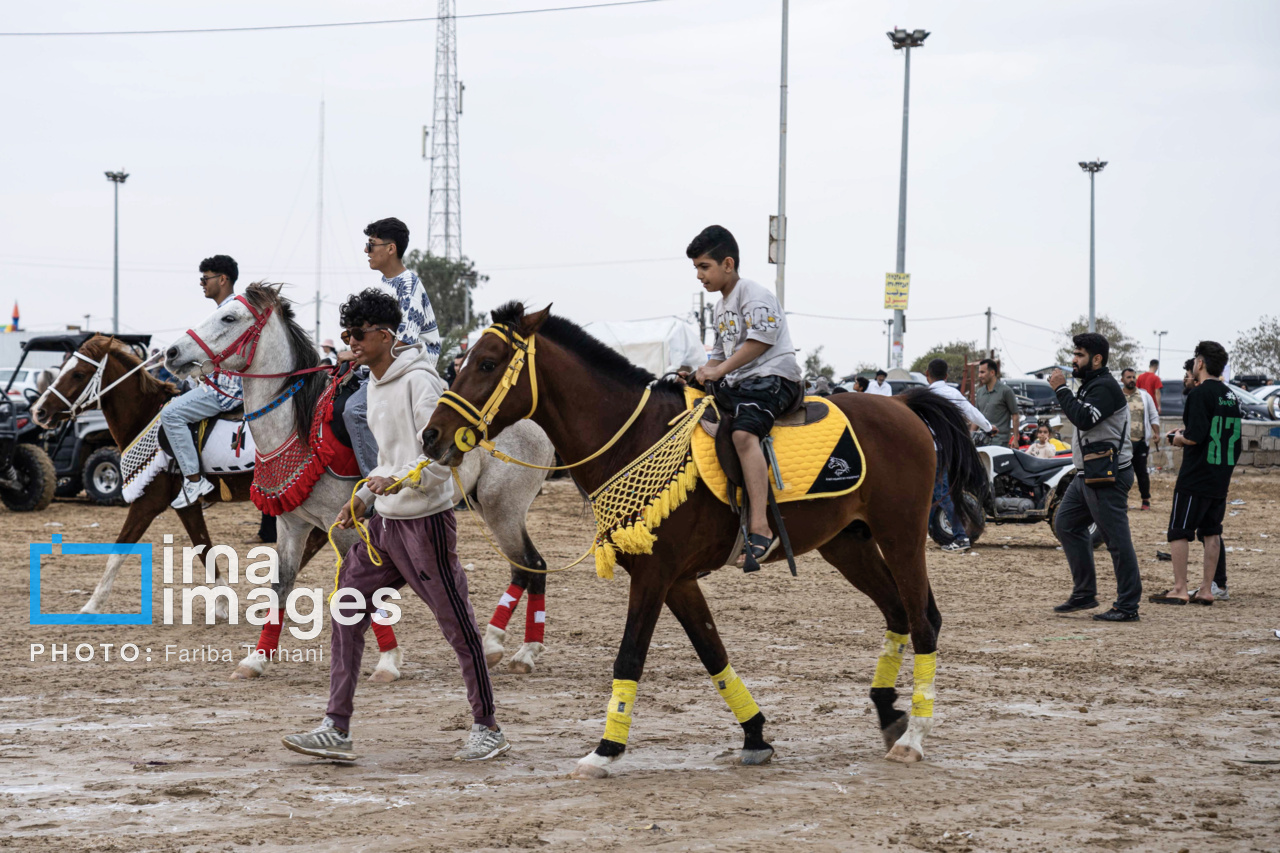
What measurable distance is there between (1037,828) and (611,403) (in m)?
2.59

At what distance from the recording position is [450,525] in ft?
18.1

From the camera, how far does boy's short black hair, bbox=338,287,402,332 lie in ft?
18.0

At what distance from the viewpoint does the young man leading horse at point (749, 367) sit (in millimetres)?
5414

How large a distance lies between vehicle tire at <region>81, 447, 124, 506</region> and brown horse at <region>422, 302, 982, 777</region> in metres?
14.7

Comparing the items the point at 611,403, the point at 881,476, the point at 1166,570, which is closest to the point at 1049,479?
the point at 1166,570

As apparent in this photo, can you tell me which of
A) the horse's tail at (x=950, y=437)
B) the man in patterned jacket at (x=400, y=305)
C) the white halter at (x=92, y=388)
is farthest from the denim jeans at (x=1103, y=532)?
the white halter at (x=92, y=388)

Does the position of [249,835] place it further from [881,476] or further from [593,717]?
[881,476]

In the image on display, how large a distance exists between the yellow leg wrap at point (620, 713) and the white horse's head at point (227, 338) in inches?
144

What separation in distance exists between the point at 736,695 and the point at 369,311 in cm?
251

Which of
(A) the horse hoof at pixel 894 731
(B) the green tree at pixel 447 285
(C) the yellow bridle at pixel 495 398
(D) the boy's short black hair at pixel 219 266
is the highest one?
(B) the green tree at pixel 447 285

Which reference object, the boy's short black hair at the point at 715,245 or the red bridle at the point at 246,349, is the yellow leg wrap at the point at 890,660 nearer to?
the boy's short black hair at the point at 715,245

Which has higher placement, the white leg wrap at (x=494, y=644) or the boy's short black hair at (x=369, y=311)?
the boy's short black hair at (x=369, y=311)

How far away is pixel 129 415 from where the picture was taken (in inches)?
368

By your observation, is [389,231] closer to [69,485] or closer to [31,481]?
[31,481]
